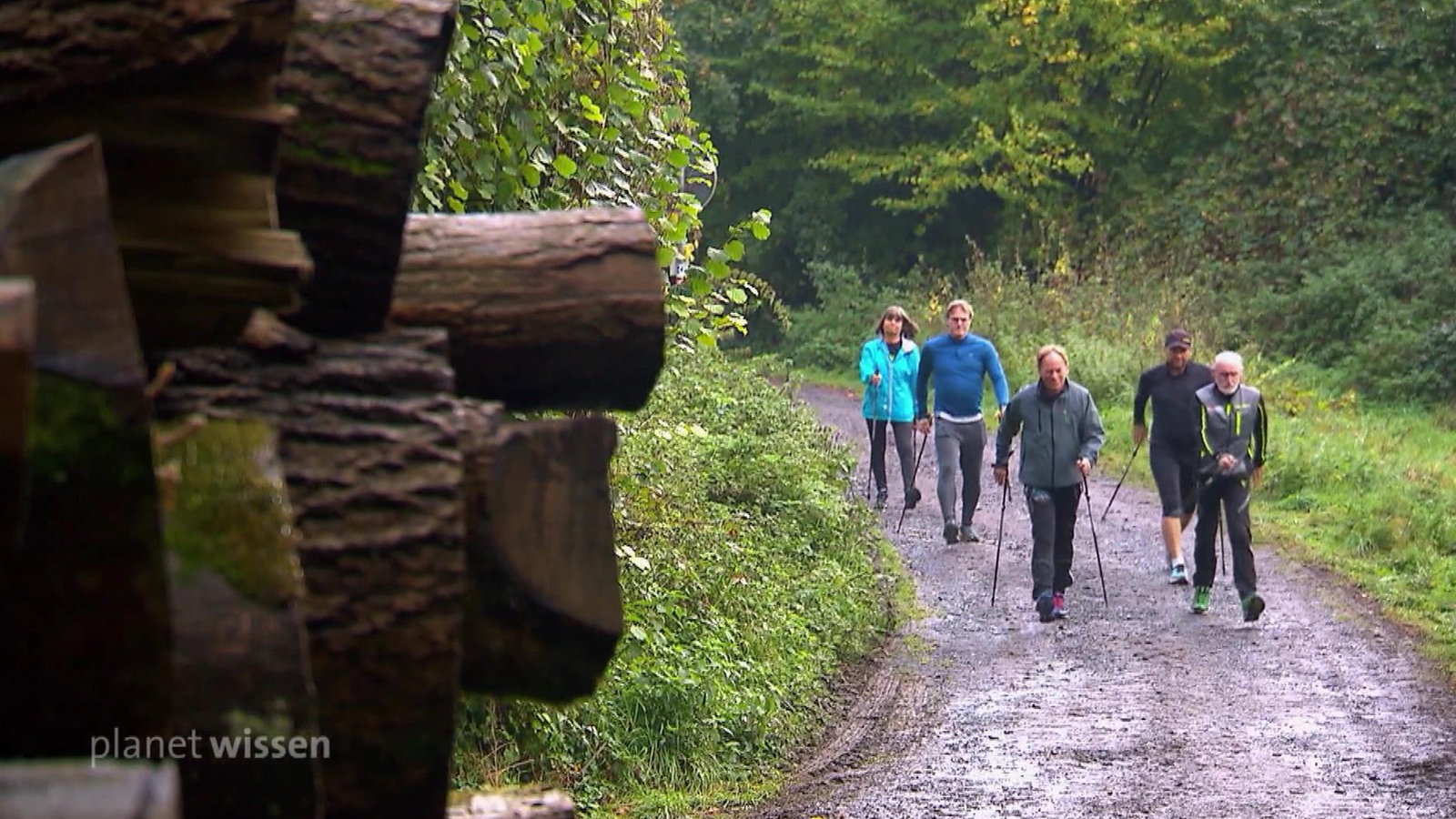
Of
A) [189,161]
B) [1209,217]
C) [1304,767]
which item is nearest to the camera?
[189,161]

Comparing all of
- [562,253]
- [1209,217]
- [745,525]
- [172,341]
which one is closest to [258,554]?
[172,341]

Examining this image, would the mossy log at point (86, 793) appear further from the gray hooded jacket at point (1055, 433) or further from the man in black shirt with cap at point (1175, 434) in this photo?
the man in black shirt with cap at point (1175, 434)

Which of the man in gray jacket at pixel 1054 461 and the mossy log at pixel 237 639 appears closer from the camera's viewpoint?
the mossy log at pixel 237 639

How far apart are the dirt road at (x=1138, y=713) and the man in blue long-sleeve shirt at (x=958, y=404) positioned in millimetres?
1106

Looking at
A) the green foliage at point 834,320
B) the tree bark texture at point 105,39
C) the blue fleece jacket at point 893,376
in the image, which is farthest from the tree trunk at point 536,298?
the green foliage at point 834,320

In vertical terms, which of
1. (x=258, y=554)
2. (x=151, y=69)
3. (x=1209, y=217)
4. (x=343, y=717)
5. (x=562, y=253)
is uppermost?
(x=151, y=69)

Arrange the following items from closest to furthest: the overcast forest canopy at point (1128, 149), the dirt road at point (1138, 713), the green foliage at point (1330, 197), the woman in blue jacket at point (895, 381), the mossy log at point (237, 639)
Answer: the mossy log at point (237, 639), the dirt road at point (1138, 713), the woman in blue jacket at point (895, 381), the green foliage at point (1330, 197), the overcast forest canopy at point (1128, 149)

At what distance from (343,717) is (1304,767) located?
647 centimetres

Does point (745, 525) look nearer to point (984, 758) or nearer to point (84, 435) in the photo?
point (984, 758)

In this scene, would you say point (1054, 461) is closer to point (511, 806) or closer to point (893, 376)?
point (893, 376)

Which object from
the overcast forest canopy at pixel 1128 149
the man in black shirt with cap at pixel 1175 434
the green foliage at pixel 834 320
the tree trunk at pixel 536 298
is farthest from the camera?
the green foliage at pixel 834 320

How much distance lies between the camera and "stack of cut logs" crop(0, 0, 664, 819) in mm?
2322

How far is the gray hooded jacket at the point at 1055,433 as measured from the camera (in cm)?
1218

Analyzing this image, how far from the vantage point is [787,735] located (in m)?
8.89
